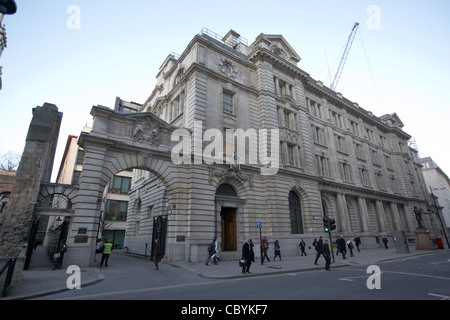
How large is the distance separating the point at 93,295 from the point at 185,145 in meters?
13.4

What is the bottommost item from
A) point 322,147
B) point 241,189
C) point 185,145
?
point 241,189

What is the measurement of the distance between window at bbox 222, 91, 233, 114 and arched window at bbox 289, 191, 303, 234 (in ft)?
35.9

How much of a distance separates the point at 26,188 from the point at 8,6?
1009cm

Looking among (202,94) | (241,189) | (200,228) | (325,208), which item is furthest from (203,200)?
(325,208)

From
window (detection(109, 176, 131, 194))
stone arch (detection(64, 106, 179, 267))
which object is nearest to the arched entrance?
stone arch (detection(64, 106, 179, 267))

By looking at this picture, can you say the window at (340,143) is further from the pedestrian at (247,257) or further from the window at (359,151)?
the pedestrian at (247,257)

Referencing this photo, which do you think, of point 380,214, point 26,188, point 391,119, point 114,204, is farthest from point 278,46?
point 114,204

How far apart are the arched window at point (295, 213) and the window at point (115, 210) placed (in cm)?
2886

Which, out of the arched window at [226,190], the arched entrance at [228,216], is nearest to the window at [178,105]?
the arched window at [226,190]

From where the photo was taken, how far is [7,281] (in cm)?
775

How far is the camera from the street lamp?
23.7 ft

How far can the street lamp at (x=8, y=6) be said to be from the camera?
7216 millimetres
